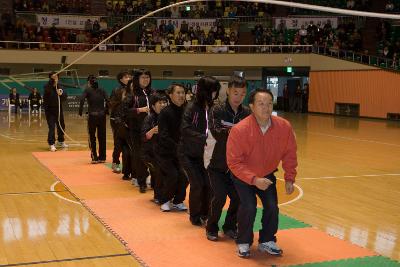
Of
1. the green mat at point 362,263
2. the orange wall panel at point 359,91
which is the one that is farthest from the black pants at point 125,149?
the orange wall panel at point 359,91

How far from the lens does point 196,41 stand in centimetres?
3161

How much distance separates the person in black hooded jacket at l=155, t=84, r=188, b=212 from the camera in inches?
253

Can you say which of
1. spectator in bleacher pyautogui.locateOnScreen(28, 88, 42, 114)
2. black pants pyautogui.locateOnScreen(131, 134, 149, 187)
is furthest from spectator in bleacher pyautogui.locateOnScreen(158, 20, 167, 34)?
black pants pyautogui.locateOnScreen(131, 134, 149, 187)

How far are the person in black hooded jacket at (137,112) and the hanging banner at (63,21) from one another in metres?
25.7

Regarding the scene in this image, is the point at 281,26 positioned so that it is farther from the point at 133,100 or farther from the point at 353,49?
the point at 133,100

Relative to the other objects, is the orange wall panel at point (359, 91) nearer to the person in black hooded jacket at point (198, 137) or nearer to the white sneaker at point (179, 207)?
the white sneaker at point (179, 207)

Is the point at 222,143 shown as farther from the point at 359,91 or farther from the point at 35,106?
the point at 359,91

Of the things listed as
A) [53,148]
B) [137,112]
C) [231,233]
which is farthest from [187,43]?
[231,233]

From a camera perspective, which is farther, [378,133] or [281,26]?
[281,26]

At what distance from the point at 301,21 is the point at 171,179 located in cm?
2714

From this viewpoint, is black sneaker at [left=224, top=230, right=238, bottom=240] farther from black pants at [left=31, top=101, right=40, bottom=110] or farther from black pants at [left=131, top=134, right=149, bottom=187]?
black pants at [left=31, top=101, right=40, bottom=110]

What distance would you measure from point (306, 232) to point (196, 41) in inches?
1056

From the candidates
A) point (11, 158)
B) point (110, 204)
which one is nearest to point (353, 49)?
point (11, 158)

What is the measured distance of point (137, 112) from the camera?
784 cm
